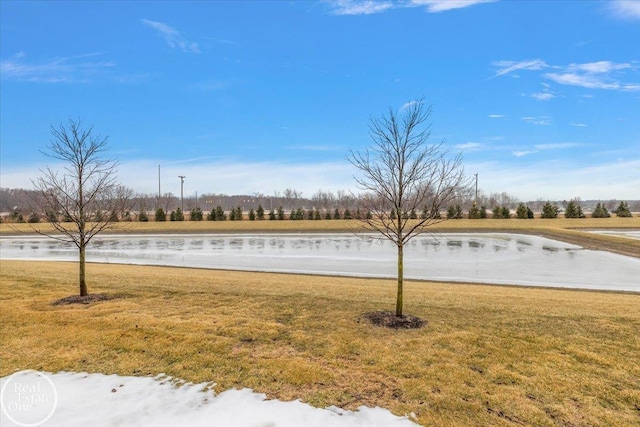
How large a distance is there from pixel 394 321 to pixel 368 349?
137 cm

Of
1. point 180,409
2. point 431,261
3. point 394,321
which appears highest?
point 394,321

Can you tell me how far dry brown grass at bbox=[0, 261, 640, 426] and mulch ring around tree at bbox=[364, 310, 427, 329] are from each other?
193mm

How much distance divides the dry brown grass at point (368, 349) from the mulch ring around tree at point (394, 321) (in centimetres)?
19

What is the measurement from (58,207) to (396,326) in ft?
25.5

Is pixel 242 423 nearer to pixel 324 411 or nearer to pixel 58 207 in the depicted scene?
pixel 324 411

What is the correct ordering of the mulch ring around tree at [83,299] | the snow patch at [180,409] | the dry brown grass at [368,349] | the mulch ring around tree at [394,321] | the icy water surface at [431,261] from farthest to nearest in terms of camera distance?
the icy water surface at [431,261], the mulch ring around tree at [83,299], the mulch ring around tree at [394,321], the dry brown grass at [368,349], the snow patch at [180,409]

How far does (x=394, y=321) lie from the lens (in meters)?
6.48

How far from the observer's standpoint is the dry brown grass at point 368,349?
390 centimetres

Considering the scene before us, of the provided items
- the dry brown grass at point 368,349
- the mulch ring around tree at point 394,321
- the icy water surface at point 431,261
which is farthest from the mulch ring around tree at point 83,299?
the icy water surface at point 431,261

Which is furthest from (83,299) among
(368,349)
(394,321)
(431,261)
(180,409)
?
(431,261)

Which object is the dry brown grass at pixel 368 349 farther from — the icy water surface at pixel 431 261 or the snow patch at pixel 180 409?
the icy water surface at pixel 431 261

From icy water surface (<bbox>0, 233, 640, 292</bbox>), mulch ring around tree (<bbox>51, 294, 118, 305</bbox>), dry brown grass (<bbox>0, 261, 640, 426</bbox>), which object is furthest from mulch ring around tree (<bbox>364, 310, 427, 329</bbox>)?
icy water surface (<bbox>0, 233, 640, 292</bbox>)

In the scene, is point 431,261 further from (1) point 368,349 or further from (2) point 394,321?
(1) point 368,349

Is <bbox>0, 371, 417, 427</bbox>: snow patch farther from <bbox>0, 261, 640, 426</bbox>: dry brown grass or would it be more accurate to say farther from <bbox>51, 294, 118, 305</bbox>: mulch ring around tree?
<bbox>51, 294, 118, 305</bbox>: mulch ring around tree
